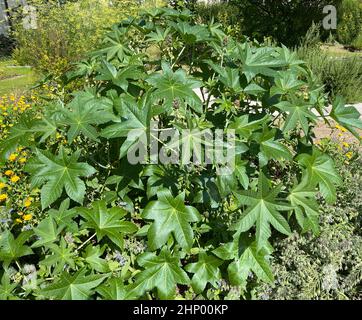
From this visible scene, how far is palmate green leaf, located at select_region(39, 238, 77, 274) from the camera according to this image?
1.91m

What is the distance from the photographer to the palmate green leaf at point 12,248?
6.34 ft

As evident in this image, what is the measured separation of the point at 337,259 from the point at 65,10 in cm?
699

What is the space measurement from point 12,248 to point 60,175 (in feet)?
1.44

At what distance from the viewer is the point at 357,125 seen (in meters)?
2.14

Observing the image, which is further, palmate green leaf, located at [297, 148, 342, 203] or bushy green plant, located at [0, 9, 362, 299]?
palmate green leaf, located at [297, 148, 342, 203]

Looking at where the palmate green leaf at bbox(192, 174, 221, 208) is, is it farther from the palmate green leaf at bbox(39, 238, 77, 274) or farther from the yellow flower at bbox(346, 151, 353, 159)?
the yellow flower at bbox(346, 151, 353, 159)

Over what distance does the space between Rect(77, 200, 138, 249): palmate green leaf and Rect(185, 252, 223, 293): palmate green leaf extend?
38 cm

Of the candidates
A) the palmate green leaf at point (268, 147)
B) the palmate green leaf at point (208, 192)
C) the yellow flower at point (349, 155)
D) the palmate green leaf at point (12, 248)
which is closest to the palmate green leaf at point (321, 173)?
the palmate green leaf at point (268, 147)

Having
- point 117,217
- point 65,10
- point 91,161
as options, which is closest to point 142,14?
point 91,161

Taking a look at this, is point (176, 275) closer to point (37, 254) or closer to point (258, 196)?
point (258, 196)

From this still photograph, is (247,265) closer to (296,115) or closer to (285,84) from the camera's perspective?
(296,115)

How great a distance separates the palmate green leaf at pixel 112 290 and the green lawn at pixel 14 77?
4.96 metres

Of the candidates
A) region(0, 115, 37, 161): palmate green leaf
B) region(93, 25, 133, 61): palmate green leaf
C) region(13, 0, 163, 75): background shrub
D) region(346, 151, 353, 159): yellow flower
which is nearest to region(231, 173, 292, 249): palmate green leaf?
region(0, 115, 37, 161): palmate green leaf

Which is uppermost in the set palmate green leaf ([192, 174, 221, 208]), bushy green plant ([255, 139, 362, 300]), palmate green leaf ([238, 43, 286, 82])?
palmate green leaf ([238, 43, 286, 82])
